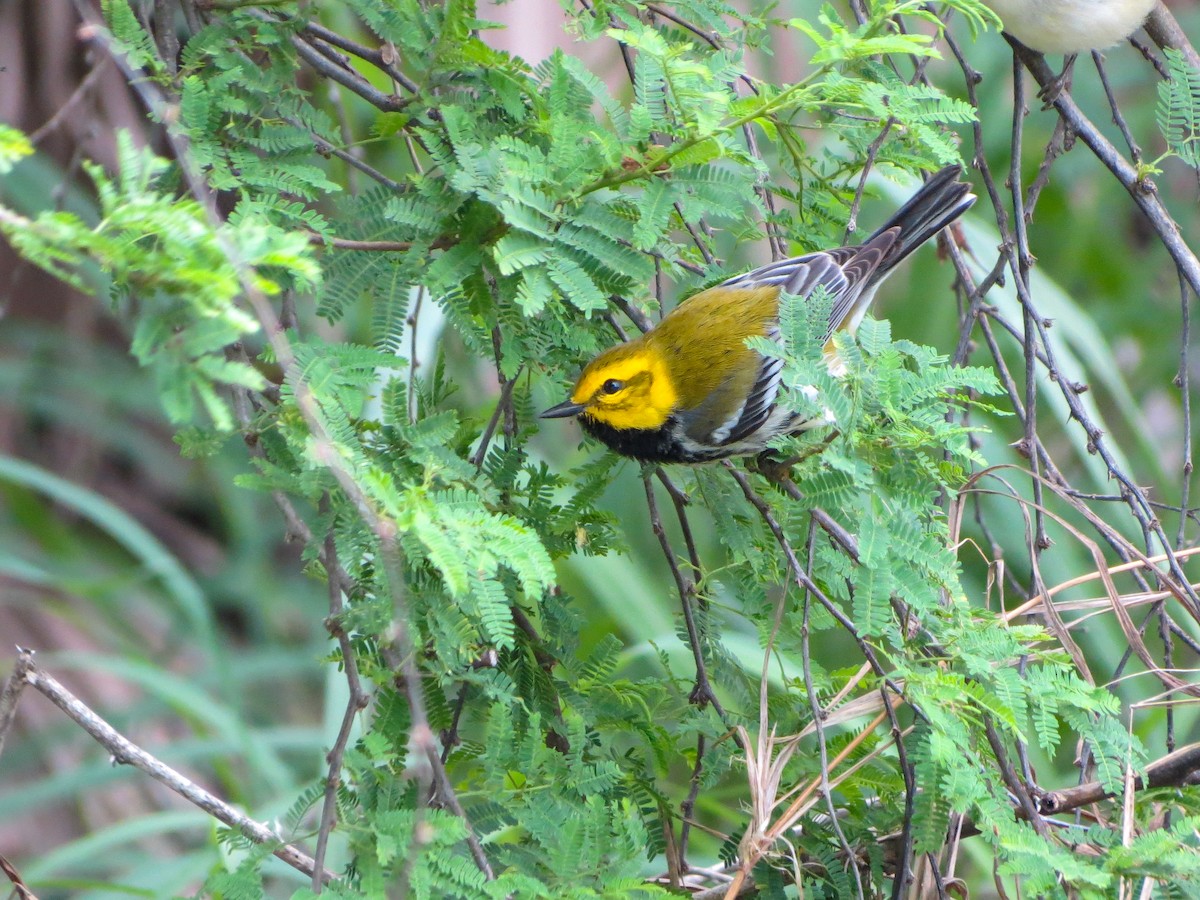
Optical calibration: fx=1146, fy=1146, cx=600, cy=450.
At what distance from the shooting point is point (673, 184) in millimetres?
1926

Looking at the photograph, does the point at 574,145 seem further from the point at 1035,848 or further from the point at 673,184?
the point at 1035,848

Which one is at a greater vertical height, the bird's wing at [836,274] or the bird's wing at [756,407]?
the bird's wing at [836,274]

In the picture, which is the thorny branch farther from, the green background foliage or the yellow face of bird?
the yellow face of bird

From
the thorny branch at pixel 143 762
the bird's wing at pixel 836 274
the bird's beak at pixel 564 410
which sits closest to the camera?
the thorny branch at pixel 143 762

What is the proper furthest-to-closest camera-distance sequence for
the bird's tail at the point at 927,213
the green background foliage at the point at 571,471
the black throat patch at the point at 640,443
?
the bird's tail at the point at 927,213
the black throat patch at the point at 640,443
the green background foliage at the point at 571,471

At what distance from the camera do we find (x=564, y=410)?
8.18ft

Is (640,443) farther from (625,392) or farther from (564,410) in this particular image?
(564,410)

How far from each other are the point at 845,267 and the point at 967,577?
285cm

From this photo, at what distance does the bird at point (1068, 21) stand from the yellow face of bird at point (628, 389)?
1.32 m

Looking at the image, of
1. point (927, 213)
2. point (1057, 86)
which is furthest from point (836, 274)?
point (1057, 86)

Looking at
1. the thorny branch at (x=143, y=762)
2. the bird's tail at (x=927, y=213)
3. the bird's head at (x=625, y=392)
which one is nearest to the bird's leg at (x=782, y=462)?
the bird's head at (x=625, y=392)

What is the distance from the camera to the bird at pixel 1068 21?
9.91 ft

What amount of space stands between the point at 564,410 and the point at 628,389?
22 centimetres

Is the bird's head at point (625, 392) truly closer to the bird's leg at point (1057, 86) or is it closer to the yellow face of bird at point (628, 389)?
the yellow face of bird at point (628, 389)
